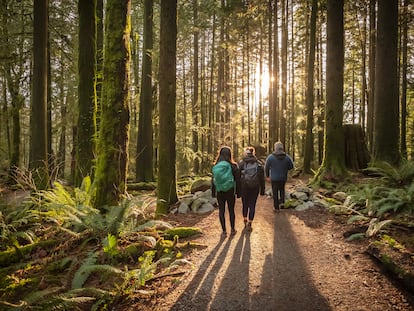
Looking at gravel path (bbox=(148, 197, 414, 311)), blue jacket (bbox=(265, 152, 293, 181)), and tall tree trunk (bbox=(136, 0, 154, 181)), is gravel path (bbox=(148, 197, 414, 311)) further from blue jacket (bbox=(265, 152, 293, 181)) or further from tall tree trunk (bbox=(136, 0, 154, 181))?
tall tree trunk (bbox=(136, 0, 154, 181))

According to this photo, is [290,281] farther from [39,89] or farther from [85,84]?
[39,89]

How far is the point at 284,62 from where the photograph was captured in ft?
65.0

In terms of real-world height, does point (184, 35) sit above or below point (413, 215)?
above

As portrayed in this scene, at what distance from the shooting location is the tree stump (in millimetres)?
11883

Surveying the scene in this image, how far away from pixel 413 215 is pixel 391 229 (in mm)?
816

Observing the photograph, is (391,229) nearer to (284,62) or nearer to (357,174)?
(357,174)

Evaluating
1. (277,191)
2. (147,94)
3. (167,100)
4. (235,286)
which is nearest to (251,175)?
(277,191)

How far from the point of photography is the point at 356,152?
1196cm

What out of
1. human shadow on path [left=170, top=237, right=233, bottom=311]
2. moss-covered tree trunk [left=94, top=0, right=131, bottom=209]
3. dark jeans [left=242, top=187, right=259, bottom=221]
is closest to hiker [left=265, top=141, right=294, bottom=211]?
dark jeans [left=242, top=187, right=259, bottom=221]

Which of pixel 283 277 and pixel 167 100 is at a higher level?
pixel 167 100

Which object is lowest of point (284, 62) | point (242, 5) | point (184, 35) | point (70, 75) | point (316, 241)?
point (316, 241)

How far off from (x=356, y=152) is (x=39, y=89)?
12.5 meters

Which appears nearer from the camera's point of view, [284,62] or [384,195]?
[384,195]

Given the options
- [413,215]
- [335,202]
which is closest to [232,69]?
[335,202]
